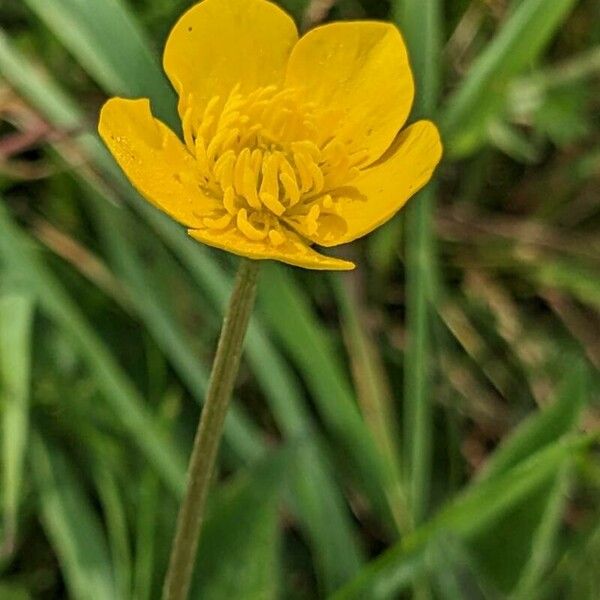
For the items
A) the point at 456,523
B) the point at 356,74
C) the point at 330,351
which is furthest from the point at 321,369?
the point at 356,74

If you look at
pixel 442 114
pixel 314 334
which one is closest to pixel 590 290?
pixel 442 114

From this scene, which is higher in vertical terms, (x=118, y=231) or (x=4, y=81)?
(x=4, y=81)

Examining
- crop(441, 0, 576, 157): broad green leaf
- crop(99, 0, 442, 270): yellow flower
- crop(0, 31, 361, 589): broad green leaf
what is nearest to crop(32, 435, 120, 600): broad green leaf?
crop(0, 31, 361, 589): broad green leaf

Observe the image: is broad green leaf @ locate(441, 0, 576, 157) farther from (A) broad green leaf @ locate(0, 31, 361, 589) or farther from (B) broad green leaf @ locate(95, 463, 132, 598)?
(B) broad green leaf @ locate(95, 463, 132, 598)

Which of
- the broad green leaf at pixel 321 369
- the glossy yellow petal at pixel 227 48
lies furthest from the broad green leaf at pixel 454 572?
the glossy yellow petal at pixel 227 48

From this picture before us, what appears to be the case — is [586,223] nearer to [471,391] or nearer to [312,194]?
[471,391]
